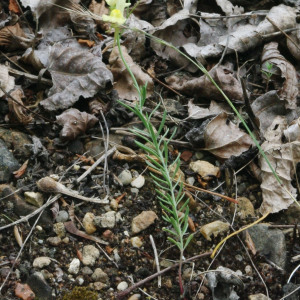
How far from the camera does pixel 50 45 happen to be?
10.7 feet

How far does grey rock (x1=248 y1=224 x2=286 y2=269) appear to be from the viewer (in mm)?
2426

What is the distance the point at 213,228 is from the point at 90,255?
696mm

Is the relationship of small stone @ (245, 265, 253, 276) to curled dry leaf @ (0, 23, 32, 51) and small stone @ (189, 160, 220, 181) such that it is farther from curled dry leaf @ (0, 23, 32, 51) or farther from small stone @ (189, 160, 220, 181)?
curled dry leaf @ (0, 23, 32, 51)

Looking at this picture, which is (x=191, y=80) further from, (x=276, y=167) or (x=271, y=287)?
(x=271, y=287)

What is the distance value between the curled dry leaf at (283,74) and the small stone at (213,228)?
1.03 metres

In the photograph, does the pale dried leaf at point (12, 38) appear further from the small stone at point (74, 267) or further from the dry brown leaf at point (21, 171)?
the small stone at point (74, 267)

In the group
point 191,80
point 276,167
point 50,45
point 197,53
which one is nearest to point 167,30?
point 197,53

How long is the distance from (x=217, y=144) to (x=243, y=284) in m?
0.93

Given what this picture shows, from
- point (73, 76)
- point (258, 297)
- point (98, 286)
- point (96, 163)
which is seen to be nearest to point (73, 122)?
point (96, 163)

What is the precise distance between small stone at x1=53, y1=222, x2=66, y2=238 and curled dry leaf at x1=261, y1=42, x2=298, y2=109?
5.56 ft

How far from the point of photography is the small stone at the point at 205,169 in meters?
2.76

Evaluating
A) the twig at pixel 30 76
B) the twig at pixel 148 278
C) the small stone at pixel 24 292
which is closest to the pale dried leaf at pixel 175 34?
the twig at pixel 30 76

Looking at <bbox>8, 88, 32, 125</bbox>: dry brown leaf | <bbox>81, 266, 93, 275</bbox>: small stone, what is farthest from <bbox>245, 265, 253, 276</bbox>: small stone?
<bbox>8, 88, 32, 125</bbox>: dry brown leaf

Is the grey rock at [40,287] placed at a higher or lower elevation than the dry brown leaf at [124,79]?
lower
